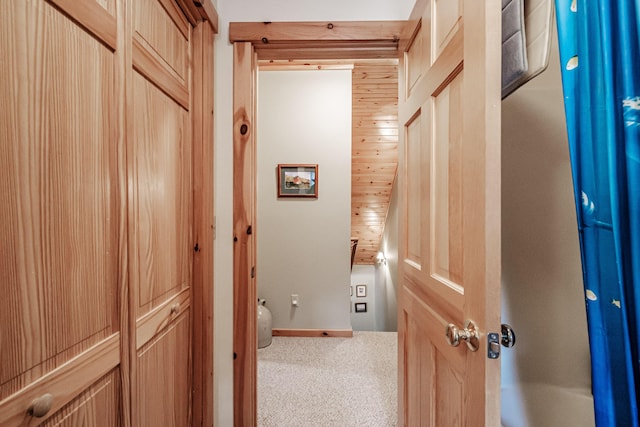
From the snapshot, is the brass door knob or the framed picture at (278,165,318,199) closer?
the brass door knob

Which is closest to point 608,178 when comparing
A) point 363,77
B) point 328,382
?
point 328,382

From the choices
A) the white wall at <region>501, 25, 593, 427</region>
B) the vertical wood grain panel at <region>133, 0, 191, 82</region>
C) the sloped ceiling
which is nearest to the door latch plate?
the white wall at <region>501, 25, 593, 427</region>

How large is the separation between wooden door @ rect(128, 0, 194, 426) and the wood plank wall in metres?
2.12

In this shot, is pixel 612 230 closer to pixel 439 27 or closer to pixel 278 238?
pixel 439 27

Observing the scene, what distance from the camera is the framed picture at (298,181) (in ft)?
9.68

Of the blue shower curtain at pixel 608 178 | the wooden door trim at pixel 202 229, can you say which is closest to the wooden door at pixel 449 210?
the blue shower curtain at pixel 608 178

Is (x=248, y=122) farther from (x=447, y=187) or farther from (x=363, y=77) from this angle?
(x=363, y=77)

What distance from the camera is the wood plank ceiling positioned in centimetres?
140

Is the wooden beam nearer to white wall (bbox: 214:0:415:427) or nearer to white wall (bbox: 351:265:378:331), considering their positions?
white wall (bbox: 214:0:415:427)

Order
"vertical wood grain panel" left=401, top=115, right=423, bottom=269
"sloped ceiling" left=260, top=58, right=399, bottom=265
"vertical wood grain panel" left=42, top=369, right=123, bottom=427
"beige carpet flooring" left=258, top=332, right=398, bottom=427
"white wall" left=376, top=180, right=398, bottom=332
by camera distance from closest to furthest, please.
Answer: "vertical wood grain panel" left=42, top=369, right=123, bottom=427, "vertical wood grain panel" left=401, top=115, right=423, bottom=269, "beige carpet flooring" left=258, top=332, right=398, bottom=427, "sloped ceiling" left=260, top=58, right=399, bottom=265, "white wall" left=376, top=180, right=398, bottom=332

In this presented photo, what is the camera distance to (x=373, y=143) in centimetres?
341

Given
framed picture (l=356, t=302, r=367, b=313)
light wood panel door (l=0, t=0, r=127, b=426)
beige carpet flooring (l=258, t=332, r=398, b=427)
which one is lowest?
framed picture (l=356, t=302, r=367, b=313)

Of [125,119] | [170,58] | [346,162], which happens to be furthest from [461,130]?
[346,162]

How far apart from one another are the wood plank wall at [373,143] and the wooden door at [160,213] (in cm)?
212
